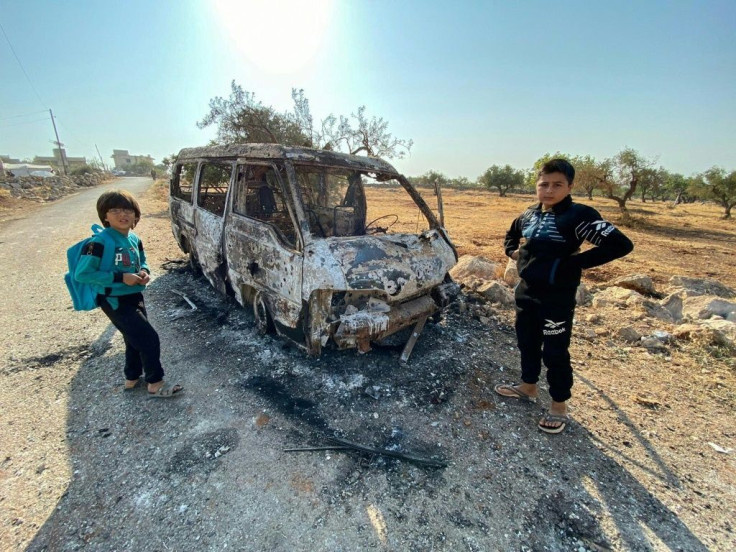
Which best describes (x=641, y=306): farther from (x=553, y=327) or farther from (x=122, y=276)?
(x=122, y=276)

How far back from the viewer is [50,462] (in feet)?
7.20

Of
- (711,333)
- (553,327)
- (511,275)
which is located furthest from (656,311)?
(553,327)

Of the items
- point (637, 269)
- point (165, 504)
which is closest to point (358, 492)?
point (165, 504)

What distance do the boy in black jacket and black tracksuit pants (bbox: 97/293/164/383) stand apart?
2926mm

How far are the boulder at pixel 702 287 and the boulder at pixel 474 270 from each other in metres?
2.86

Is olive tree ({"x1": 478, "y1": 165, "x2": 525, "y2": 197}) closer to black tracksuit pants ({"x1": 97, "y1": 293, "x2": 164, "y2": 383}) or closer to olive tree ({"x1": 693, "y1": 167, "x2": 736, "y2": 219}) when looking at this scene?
olive tree ({"x1": 693, "y1": 167, "x2": 736, "y2": 219})

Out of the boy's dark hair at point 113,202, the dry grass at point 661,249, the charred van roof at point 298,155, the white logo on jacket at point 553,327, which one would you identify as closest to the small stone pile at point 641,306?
the dry grass at point 661,249

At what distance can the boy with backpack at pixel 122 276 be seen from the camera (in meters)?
2.35

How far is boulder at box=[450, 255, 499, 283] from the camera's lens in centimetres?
568

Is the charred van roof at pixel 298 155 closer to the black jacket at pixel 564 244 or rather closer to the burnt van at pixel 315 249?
the burnt van at pixel 315 249

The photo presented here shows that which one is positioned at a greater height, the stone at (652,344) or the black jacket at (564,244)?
the black jacket at (564,244)

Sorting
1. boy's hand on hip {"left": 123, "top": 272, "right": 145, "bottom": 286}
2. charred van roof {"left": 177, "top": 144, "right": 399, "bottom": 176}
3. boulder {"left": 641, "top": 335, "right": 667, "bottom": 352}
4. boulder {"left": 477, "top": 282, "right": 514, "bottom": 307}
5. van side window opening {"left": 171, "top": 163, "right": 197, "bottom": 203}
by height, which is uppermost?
charred van roof {"left": 177, "top": 144, "right": 399, "bottom": 176}

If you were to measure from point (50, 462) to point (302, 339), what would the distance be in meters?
1.81

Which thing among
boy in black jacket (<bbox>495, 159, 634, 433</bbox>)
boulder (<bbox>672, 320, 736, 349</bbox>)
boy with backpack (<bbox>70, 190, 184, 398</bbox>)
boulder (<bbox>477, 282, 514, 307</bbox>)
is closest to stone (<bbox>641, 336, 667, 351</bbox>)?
boulder (<bbox>672, 320, 736, 349</bbox>)
